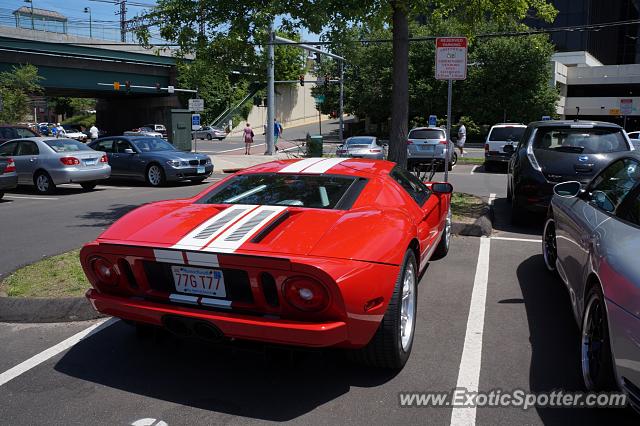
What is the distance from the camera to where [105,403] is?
336 cm

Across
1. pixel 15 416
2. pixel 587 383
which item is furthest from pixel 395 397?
pixel 15 416

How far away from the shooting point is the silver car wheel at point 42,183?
555 inches

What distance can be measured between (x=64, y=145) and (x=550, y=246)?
12.7 metres

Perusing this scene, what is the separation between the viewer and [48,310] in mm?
4879

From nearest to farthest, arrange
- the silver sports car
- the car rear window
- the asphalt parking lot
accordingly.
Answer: the silver sports car < the asphalt parking lot < the car rear window

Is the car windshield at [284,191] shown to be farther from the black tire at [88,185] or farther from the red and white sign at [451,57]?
the black tire at [88,185]

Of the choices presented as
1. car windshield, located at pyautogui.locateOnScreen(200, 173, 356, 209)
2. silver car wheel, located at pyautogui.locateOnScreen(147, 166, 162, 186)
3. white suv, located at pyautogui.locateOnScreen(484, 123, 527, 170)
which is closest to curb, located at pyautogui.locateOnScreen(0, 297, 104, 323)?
car windshield, located at pyautogui.locateOnScreen(200, 173, 356, 209)

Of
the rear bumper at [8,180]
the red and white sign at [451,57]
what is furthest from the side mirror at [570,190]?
the rear bumper at [8,180]

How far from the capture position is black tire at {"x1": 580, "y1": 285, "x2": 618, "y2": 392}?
2934mm

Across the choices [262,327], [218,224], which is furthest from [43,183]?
[262,327]

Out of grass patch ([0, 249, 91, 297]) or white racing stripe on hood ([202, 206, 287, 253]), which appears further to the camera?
grass patch ([0, 249, 91, 297])

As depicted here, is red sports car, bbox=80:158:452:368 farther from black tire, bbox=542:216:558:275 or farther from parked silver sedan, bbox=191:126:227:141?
parked silver sedan, bbox=191:126:227:141

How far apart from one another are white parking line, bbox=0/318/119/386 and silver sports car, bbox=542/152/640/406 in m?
3.65

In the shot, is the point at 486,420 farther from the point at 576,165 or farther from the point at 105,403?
the point at 576,165
